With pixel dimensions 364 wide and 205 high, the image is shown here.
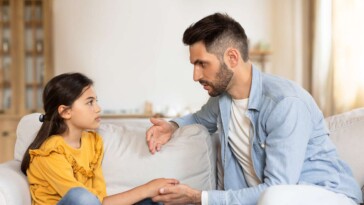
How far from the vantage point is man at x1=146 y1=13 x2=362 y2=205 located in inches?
63.8

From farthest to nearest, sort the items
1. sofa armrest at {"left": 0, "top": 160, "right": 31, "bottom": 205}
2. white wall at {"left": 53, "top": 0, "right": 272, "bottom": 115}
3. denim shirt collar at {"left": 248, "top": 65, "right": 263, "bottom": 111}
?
white wall at {"left": 53, "top": 0, "right": 272, "bottom": 115}
denim shirt collar at {"left": 248, "top": 65, "right": 263, "bottom": 111}
sofa armrest at {"left": 0, "top": 160, "right": 31, "bottom": 205}

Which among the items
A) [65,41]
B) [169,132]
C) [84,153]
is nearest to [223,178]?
[169,132]

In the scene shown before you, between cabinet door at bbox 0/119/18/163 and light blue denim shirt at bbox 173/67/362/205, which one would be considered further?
cabinet door at bbox 0/119/18/163

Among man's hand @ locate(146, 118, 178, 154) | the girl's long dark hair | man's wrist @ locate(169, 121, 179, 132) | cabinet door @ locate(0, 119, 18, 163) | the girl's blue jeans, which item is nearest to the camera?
the girl's blue jeans

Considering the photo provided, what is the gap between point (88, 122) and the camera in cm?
192

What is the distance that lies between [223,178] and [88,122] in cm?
63

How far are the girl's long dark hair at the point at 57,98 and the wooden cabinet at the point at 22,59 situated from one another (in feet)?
10.0

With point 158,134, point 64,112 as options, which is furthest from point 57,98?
point 158,134

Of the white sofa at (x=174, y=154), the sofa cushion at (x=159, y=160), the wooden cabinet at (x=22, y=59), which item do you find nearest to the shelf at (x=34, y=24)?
the wooden cabinet at (x=22, y=59)

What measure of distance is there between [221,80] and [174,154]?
40 centimetres

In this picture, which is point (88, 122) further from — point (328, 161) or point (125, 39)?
point (125, 39)

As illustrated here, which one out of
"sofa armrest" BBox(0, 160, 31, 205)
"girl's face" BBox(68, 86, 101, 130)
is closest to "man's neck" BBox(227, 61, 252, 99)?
"girl's face" BBox(68, 86, 101, 130)

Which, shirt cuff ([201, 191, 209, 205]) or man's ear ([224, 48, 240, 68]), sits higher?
man's ear ([224, 48, 240, 68])

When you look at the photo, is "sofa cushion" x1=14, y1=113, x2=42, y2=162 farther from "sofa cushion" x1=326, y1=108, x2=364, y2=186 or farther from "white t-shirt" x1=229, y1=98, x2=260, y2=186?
"sofa cushion" x1=326, y1=108, x2=364, y2=186
